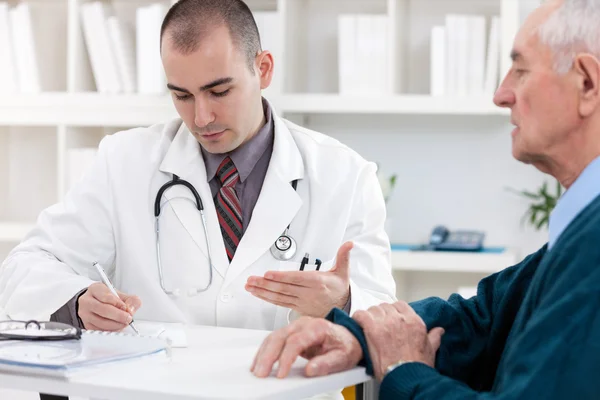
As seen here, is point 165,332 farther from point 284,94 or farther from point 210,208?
point 284,94

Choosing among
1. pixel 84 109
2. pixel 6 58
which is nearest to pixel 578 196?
pixel 84 109

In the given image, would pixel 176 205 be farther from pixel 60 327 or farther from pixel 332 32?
pixel 332 32

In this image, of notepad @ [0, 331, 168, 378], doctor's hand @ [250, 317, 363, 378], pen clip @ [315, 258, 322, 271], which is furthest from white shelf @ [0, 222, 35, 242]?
doctor's hand @ [250, 317, 363, 378]

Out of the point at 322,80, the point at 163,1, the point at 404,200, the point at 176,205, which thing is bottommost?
the point at 404,200

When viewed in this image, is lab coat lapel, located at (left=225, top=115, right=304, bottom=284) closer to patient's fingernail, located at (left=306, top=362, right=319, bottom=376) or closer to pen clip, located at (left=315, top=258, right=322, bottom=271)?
pen clip, located at (left=315, top=258, right=322, bottom=271)

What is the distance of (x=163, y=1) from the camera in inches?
140

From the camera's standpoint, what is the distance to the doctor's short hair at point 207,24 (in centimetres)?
197

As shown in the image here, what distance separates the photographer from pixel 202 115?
1.96 metres

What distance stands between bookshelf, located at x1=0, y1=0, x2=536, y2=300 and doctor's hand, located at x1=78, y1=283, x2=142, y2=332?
1.60 meters

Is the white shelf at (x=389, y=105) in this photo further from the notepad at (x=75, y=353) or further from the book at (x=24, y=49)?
the notepad at (x=75, y=353)

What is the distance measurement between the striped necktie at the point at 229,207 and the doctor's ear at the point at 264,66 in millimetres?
224

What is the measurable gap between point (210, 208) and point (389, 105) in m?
1.27

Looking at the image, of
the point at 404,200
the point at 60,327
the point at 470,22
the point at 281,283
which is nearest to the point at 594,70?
the point at 281,283

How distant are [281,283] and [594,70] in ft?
2.26
